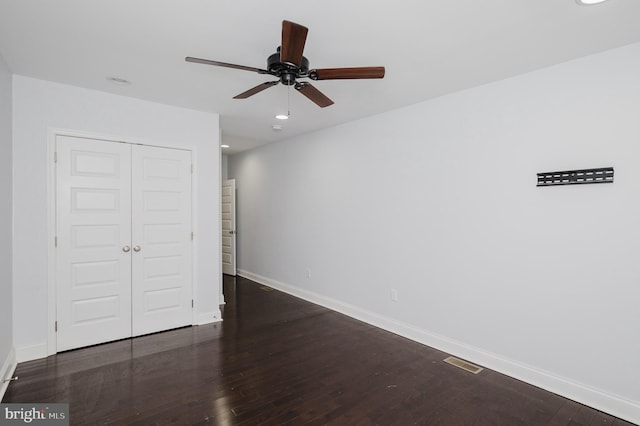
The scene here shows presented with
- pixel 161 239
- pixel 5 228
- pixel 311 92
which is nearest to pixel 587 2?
pixel 311 92

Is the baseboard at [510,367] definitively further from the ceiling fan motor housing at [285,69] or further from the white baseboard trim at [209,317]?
the ceiling fan motor housing at [285,69]

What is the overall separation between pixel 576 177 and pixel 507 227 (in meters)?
0.66

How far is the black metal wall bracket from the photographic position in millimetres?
2428

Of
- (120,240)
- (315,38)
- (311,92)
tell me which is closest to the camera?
(315,38)

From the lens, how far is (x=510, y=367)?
114 inches

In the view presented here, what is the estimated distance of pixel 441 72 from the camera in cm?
289

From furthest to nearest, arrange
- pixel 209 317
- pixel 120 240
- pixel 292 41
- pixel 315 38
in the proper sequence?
pixel 209 317, pixel 120 240, pixel 315 38, pixel 292 41

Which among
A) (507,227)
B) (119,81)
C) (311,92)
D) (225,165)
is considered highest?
(119,81)

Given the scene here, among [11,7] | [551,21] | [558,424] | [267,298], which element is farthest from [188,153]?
[558,424]

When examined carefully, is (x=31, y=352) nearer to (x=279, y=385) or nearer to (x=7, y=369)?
(x=7, y=369)

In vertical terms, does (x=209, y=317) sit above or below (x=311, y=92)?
below

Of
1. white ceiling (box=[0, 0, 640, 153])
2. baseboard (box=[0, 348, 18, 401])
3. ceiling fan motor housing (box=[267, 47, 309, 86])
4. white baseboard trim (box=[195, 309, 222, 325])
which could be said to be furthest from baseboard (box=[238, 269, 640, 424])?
baseboard (box=[0, 348, 18, 401])

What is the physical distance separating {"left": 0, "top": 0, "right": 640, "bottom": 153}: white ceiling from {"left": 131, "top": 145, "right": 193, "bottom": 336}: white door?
918 mm

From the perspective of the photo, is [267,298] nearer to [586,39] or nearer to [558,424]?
[558,424]
